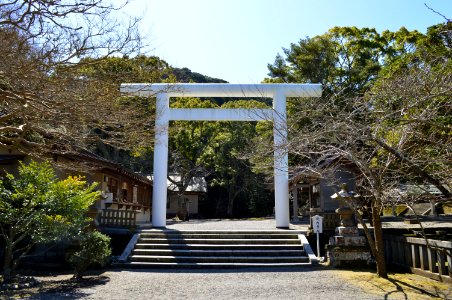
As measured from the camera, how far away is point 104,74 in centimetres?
788

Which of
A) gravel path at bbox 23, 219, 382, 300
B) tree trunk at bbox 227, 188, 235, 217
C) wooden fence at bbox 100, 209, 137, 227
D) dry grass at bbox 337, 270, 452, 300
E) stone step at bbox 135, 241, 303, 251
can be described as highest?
tree trunk at bbox 227, 188, 235, 217

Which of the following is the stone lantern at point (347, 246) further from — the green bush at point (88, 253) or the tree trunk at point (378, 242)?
the green bush at point (88, 253)

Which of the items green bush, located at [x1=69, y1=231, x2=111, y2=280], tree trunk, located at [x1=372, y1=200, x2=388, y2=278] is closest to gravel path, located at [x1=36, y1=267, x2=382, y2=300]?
green bush, located at [x1=69, y1=231, x2=111, y2=280]

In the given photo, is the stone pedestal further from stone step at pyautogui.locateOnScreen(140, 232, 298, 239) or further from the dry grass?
stone step at pyautogui.locateOnScreen(140, 232, 298, 239)

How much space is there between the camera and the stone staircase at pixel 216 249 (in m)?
11.6

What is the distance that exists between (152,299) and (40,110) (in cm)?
404

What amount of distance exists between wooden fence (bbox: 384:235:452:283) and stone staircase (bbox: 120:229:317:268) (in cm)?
226

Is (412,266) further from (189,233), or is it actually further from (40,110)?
(40,110)

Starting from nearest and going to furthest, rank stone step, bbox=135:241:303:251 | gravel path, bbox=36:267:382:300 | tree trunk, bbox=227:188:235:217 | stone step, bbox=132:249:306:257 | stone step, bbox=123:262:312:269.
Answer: gravel path, bbox=36:267:382:300, stone step, bbox=123:262:312:269, stone step, bbox=132:249:306:257, stone step, bbox=135:241:303:251, tree trunk, bbox=227:188:235:217

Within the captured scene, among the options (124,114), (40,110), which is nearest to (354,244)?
(124,114)

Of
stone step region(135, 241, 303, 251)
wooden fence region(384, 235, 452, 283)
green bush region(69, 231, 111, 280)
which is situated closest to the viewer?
wooden fence region(384, 235, 452, 283)

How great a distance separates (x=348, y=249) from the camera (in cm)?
1113

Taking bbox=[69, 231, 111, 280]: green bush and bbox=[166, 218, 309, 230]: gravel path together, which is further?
bbox=[166, 218, 309, 230]: gravel path

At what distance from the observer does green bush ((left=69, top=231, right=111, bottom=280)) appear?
31.1 ft
